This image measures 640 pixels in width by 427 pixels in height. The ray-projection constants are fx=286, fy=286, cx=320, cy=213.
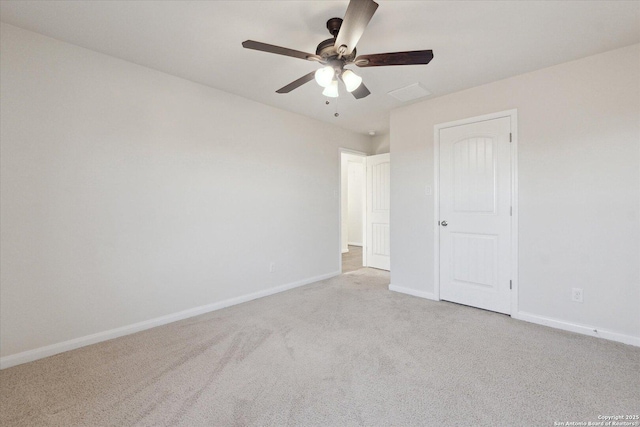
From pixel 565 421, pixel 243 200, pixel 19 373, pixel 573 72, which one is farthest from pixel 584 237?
pixel 19 373

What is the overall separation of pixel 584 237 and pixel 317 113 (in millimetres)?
3206

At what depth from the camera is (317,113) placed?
3.97m

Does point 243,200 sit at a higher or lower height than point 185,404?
higher

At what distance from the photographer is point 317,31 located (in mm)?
2074

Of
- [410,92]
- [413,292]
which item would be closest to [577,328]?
[413,292]

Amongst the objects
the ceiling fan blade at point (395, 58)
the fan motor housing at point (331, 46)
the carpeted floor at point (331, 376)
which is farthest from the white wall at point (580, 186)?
the fan motor housing at point (331, 46)

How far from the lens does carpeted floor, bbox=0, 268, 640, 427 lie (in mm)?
1565

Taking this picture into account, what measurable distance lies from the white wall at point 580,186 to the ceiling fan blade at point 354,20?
2105 mm

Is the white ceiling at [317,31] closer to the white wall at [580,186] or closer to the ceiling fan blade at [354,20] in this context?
the white wall at [580,186]

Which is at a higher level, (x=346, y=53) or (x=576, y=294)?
(x=346, y=53)

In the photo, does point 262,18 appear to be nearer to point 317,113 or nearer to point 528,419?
point 317,113

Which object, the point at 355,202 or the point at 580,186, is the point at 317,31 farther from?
the point at 355,202

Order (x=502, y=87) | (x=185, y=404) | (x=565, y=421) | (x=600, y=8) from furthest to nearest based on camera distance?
(x=502, y=87)
(x=600, y=8)
(x=185, y=404)
(x=565, y=421)

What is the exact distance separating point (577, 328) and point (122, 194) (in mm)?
4220
